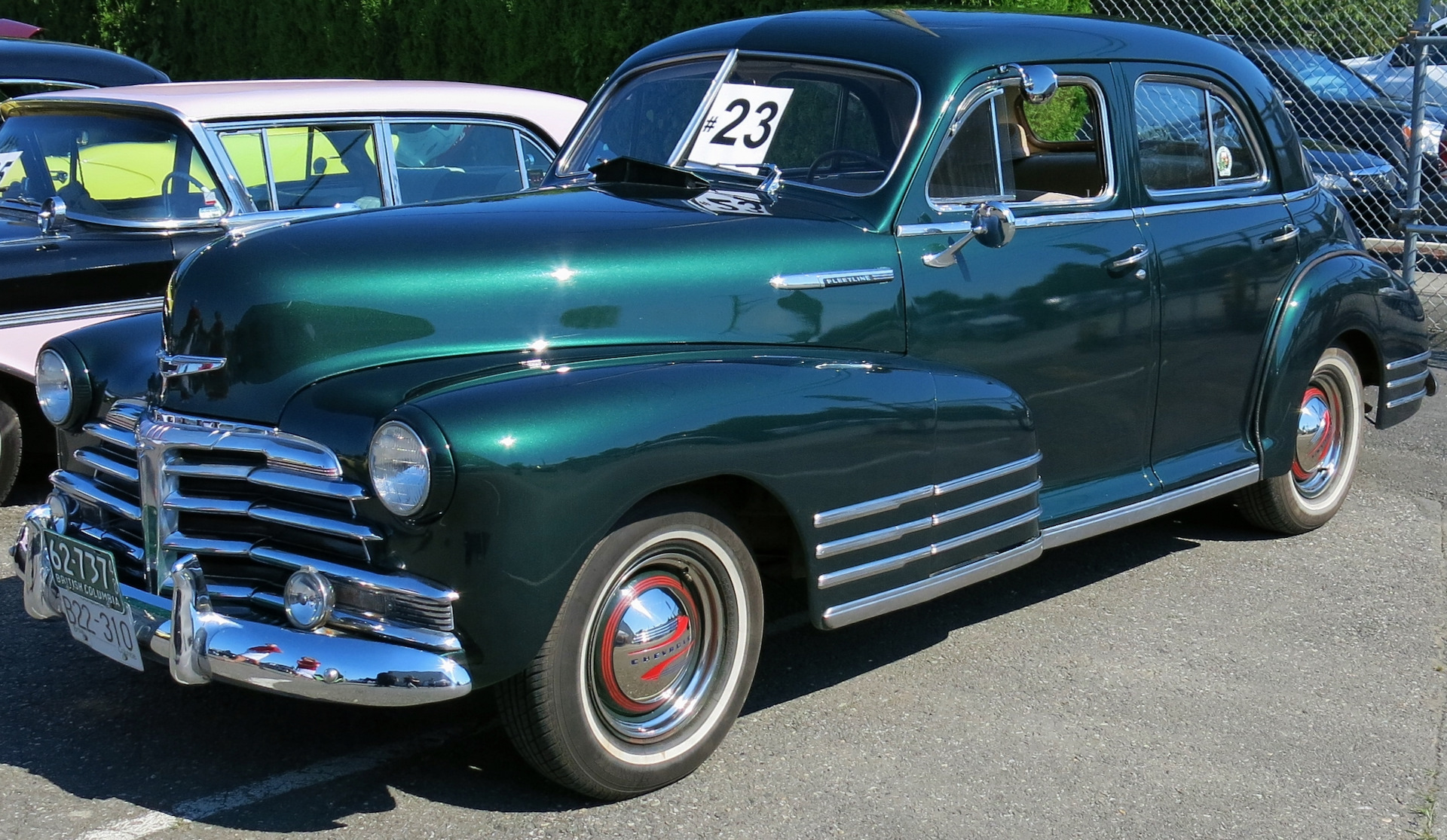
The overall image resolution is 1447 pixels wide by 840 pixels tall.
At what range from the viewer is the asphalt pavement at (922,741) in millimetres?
3357

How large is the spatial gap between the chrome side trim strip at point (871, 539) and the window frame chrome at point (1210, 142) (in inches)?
64.3

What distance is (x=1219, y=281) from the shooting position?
4945mm

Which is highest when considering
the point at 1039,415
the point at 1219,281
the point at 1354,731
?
the point at 1219,281

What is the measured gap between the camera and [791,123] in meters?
4.33

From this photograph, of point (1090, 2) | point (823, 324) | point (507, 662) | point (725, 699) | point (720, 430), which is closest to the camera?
point (507, 662)

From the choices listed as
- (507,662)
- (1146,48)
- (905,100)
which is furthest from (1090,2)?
(507,662)

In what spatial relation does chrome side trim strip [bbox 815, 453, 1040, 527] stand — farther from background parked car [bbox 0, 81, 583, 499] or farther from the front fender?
background parked car [bbox 0, 81, 583, 499]

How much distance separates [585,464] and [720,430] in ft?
1.27

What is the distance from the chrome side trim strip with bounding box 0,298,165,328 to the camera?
5485mm

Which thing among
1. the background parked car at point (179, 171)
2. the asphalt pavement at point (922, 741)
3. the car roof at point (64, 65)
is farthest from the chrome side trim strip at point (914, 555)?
the car roof at point (64, 65)

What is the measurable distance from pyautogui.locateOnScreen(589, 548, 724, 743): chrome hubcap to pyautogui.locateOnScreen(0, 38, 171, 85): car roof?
6421 millimetres

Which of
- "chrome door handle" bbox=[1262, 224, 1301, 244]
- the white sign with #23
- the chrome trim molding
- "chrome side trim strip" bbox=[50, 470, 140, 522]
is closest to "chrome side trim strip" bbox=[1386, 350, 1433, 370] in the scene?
"chrome door handle" bbox=[1262, 224, 1301, 244]

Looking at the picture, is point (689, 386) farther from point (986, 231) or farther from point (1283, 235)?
point (1283, 235)

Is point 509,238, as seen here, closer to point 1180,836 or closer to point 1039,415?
point 1039,415
